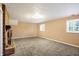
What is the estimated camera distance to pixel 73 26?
485 centimetres

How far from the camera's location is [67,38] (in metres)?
5.06

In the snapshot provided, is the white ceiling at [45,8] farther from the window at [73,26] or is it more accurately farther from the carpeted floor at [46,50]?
the carpeted floor at [46,50]

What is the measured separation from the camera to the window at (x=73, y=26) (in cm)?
464

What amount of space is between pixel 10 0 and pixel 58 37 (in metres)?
4.52

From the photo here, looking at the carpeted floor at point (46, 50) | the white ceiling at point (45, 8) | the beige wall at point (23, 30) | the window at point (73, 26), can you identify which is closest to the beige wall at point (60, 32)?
the window at point (73, 26)

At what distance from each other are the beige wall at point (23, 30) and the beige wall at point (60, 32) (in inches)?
46.7

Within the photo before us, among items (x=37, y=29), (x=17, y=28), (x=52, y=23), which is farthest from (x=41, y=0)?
(x=37, y=29)

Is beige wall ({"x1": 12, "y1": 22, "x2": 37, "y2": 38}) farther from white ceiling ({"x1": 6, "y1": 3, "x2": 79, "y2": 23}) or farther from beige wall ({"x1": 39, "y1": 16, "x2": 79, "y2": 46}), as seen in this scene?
white ceiling ({"x1": 6, "y1": 3, "x2": 79, "y2": 23})

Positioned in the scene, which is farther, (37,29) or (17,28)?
(37,29)

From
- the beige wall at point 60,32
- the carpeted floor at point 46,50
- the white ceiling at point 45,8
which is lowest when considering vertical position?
the carpeted floor at point 46,50

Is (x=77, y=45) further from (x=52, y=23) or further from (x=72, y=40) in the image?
(x=52, y=23)

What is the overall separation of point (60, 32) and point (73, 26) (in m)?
0.96

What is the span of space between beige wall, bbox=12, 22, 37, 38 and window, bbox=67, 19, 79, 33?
3497mm

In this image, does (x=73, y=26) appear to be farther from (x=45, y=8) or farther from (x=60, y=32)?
(x=45, y=8)
